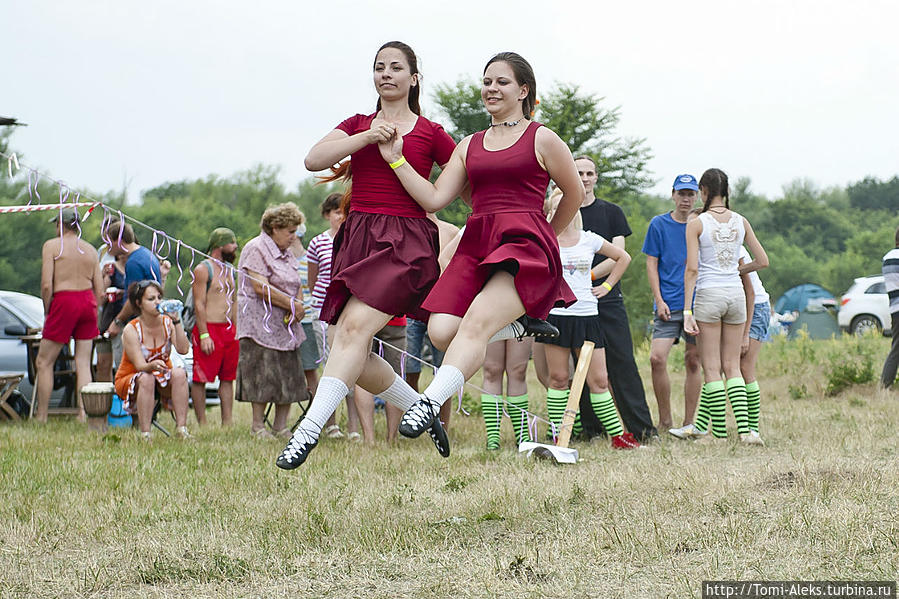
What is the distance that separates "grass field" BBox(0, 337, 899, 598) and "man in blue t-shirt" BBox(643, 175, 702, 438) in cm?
77

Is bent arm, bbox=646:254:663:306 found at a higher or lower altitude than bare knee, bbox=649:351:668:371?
higher

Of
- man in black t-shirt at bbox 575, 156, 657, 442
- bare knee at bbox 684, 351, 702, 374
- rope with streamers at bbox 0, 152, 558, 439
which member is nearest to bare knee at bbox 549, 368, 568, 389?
rope with streamers at bbox 0, 152, 558, 439

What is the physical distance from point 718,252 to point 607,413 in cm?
147

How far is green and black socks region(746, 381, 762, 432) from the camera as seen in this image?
772cm

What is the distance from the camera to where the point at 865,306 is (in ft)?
80.9

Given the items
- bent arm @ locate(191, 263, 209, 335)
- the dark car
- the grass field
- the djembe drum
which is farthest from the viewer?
the dark car

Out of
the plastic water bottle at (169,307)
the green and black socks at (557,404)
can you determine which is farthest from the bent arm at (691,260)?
the plastic water bottle at (169,307)

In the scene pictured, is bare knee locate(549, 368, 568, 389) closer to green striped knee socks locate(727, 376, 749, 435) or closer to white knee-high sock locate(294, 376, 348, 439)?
green striped knee socks locate(727, 376, 749, 435)

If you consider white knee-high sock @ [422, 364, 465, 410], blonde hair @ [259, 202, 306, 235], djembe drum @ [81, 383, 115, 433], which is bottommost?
djembe drum @ [81, 383, 115, 433]

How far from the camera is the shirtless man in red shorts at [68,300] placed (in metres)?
9.52

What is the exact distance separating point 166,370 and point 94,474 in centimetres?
239

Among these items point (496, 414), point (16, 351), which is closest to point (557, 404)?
point (496, 414)

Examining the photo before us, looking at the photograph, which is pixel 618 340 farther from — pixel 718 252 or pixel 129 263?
pixel 129 263

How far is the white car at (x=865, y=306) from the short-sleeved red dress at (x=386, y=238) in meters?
22.1
